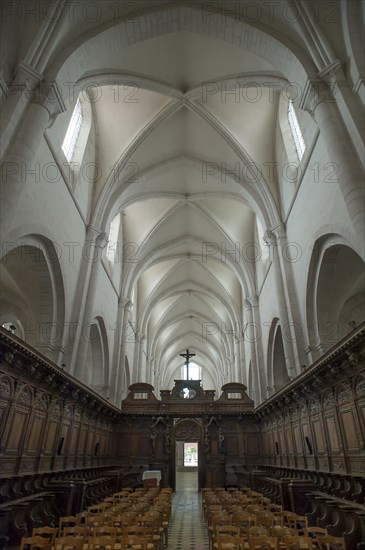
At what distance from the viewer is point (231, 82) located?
46.5 feet

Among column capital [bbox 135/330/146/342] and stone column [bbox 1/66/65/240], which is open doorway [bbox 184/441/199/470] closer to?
column capital [bbox 135/330/146/342]

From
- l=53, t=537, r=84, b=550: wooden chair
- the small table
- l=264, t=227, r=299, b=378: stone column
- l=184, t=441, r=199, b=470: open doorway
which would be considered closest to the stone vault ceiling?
l=264, t=227, r=299, b=378: stone column

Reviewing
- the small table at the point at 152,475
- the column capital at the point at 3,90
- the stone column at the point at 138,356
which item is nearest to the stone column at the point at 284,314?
the small table at the point at 152,475

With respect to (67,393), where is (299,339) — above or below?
above

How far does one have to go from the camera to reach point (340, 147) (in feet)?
29.2

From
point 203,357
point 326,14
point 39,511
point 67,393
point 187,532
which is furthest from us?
point 203,357

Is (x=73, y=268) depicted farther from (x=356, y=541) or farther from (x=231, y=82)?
(x=356, y=541)

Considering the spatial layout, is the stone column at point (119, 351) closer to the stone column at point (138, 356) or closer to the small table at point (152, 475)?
the small table at point (152, 475)

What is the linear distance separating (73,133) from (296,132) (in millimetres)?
8599

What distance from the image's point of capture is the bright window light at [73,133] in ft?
46.6

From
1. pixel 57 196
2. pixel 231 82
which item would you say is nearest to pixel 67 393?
pixel 57 196

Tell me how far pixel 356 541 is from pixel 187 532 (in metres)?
4.33

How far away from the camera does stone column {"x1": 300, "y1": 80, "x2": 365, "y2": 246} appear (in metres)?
8.09

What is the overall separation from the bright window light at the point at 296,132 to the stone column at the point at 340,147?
11.4 ft
